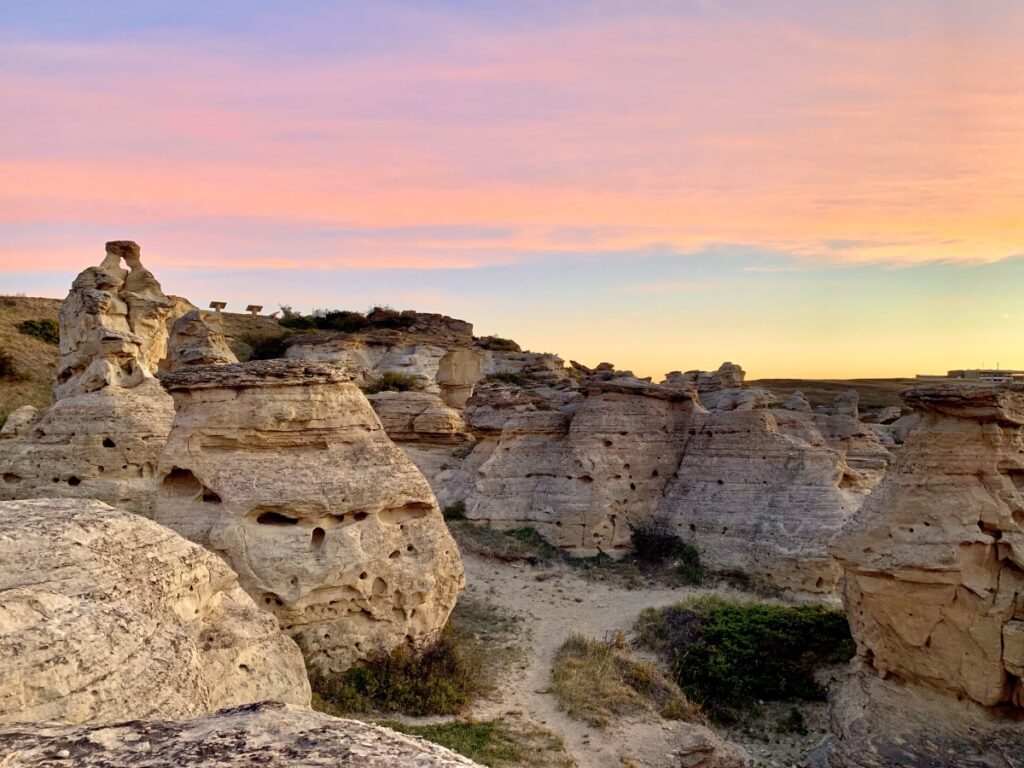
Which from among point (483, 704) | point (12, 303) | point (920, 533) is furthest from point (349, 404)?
point (12, 303)

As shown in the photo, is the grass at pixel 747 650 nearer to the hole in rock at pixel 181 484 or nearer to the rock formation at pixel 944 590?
the rock formation at pixel 944 590

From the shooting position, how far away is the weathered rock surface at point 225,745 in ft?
8.18

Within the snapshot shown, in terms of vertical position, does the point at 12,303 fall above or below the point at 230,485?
above

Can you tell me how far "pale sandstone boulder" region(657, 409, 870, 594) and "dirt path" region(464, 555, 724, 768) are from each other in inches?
65.3

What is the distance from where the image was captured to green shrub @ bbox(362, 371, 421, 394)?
35469mm

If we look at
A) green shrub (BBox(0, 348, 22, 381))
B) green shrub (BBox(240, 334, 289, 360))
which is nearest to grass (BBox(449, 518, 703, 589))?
green shrub (BBox(0, 348, 22, 381))

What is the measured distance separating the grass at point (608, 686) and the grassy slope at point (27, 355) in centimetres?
1986

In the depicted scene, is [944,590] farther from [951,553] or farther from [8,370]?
[8,370]

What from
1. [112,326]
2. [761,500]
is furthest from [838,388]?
[112,326]

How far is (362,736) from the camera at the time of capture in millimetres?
2719

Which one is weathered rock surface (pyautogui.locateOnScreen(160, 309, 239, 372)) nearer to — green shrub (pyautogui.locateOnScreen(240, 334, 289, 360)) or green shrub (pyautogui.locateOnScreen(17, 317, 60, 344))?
green shrub (pyautogui.locateOnScreen(17, 317, 60, 344))

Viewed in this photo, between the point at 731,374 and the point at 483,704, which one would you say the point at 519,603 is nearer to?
the point at 483,704

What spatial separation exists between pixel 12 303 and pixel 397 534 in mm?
38460

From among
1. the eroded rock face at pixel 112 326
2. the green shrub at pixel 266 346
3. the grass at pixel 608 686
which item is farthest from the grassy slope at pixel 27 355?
the grass at pixel 608 686
